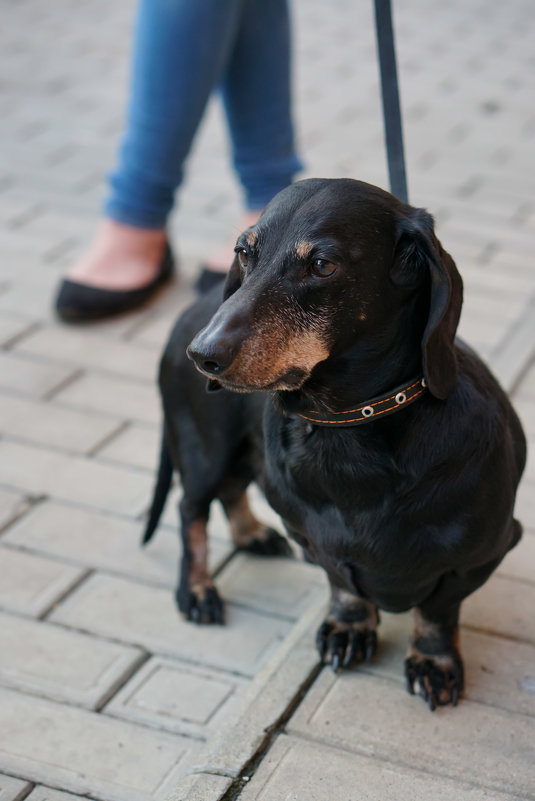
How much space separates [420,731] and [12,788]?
803mm

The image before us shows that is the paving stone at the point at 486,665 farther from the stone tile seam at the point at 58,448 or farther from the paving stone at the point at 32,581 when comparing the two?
the stone tile seam at the point at 58,448

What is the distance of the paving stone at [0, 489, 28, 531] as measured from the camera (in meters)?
2.84

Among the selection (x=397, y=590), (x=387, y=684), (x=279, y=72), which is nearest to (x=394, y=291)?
(x=397, y=590)

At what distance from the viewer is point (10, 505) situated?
9.48 feet

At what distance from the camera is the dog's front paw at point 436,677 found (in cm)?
209

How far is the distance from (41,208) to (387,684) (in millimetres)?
3376

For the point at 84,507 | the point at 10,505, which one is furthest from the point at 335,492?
the point at 10,505

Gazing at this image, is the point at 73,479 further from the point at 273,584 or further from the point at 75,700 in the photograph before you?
the point at 75,700

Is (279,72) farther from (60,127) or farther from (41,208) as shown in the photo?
(60,127)

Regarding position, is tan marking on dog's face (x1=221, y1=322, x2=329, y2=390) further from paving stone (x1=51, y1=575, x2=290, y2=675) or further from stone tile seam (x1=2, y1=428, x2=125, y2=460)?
stone tile seam (x1=2, y1=428, x2=125, y2=460)

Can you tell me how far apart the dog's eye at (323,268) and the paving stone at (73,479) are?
138 cm

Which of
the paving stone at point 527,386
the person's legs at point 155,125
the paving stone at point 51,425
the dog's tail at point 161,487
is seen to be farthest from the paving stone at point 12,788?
the person's legs at point 155,125

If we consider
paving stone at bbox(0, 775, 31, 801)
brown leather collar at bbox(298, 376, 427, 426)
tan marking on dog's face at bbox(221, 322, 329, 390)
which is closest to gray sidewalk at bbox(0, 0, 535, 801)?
paving stone at bbox(0, 775, 31, 801)

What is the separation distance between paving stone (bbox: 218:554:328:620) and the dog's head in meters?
0.93
